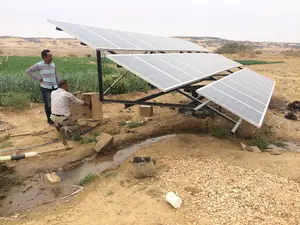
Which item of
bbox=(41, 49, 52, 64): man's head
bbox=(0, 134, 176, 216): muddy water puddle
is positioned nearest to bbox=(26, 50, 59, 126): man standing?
bbox=(41, 49, 52, 64): man's head

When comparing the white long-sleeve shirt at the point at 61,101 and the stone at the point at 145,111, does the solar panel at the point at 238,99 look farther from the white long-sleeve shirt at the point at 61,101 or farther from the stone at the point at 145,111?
the white long-sleeve shirt at the point at 61,101

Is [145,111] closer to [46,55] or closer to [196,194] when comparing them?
[46,55]

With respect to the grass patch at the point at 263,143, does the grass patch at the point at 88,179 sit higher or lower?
higher

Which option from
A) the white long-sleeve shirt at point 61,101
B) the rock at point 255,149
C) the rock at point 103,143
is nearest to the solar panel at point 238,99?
the rock at point 255,149

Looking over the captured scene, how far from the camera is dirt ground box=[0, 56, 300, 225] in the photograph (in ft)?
13.5

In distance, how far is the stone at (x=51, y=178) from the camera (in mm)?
5273

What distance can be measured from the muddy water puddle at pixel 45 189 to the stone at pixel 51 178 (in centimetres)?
9

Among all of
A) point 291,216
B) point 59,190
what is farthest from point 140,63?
point 291,216

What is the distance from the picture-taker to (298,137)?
26.9ft

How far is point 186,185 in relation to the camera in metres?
4.89

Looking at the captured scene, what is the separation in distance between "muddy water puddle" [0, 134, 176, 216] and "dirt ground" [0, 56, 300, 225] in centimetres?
27

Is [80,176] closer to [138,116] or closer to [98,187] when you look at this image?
[98,187]

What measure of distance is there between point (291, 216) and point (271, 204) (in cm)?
32

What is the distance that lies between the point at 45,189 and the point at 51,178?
0.72ft
